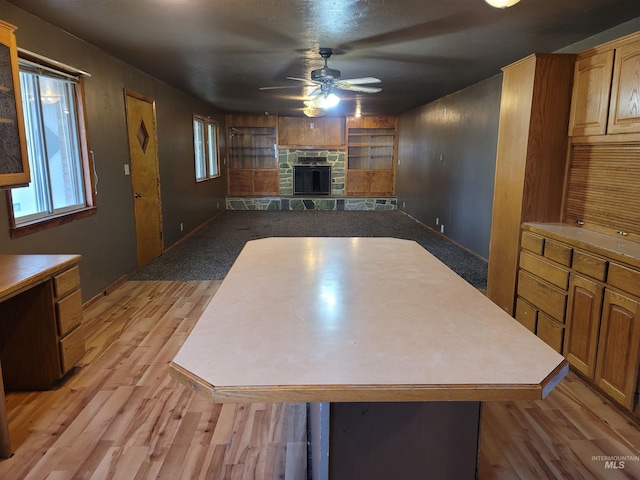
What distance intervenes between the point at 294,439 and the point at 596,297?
→ 182 cm

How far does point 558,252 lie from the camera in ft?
8.91

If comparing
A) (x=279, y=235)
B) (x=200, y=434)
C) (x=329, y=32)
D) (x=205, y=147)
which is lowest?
(x=200, y=434)

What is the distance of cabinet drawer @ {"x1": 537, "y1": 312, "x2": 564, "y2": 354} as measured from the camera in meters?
2.69

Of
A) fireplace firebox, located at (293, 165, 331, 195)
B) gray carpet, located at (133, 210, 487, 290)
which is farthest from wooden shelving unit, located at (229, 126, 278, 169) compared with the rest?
gray carpet, located at (133, 210, 487, 290)

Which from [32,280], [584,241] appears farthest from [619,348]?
[32,280]

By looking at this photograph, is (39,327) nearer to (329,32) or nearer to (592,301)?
(329,32)

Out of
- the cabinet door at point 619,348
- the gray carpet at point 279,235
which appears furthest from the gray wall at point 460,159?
the cabinet door at point 619,348

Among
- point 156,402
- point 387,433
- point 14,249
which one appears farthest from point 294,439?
point 14,249

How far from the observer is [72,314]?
2.53 m

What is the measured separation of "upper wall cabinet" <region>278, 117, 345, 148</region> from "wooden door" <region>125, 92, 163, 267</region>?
5.39m

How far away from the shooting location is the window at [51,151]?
3.05 metres

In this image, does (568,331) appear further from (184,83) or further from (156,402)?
(184,83)

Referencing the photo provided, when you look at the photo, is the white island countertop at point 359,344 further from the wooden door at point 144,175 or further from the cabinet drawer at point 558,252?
the wooden door at point 144,175

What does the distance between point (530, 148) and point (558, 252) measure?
806mm
